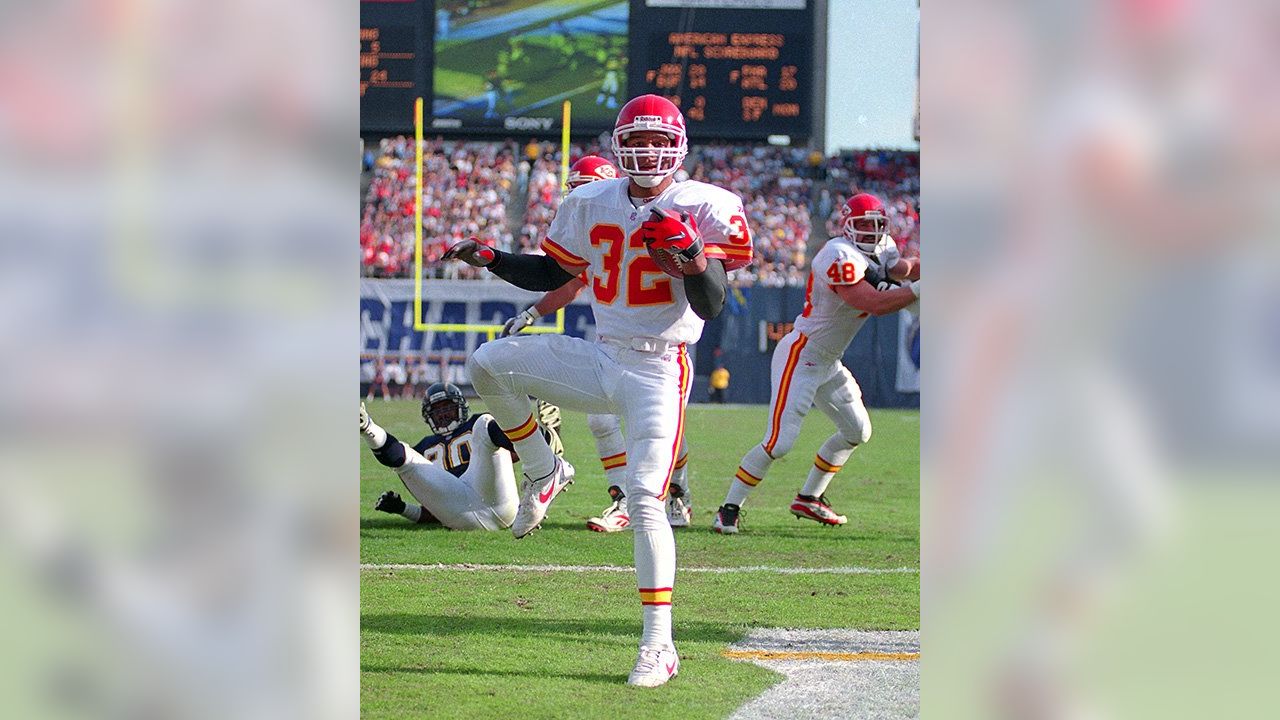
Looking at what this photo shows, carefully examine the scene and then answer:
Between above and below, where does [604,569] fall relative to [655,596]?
below

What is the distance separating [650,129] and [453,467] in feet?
11.7

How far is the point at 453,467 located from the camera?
7.61 m

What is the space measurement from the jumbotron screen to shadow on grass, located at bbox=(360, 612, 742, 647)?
17.3 metres

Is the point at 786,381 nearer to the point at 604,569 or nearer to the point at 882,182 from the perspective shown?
the point at 604,569

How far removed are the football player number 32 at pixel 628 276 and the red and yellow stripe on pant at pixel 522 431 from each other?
0.95 m

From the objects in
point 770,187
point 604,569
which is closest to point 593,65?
point 770,187

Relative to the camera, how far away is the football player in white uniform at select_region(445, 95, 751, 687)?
4223 mm

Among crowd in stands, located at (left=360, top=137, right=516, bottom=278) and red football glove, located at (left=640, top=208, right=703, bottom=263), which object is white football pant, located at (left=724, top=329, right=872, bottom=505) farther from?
crowd in stands, located at (left=360, top=137, right=516, bottom=278)

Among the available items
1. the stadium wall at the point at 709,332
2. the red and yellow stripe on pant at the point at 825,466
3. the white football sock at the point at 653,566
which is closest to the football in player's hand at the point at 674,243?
the white football sock at the point at 653,566

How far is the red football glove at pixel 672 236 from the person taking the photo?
13.5 feet
